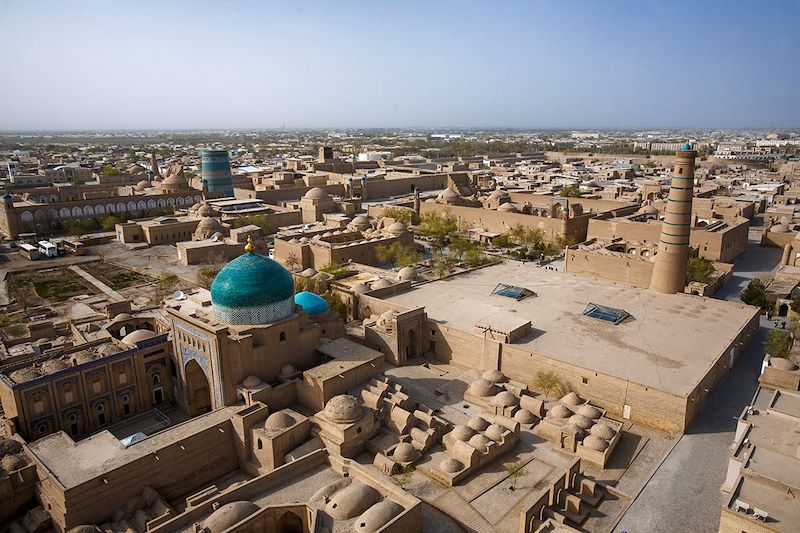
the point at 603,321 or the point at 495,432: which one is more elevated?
the point at 603,321

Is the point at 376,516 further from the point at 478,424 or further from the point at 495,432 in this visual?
the point at 478,424

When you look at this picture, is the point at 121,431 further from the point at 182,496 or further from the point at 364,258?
the point at 364,258

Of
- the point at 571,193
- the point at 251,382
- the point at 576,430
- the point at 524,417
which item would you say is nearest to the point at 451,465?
the point at 524,417

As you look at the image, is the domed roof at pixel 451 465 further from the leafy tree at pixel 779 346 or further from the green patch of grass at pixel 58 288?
the green patch of grass at pixel 58 288

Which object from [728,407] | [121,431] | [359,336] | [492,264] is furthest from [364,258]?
[728,407]

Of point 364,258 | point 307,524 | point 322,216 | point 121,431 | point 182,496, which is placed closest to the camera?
point 307,524

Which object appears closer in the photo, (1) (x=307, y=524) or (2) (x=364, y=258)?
(1) (x=307, y=524)
